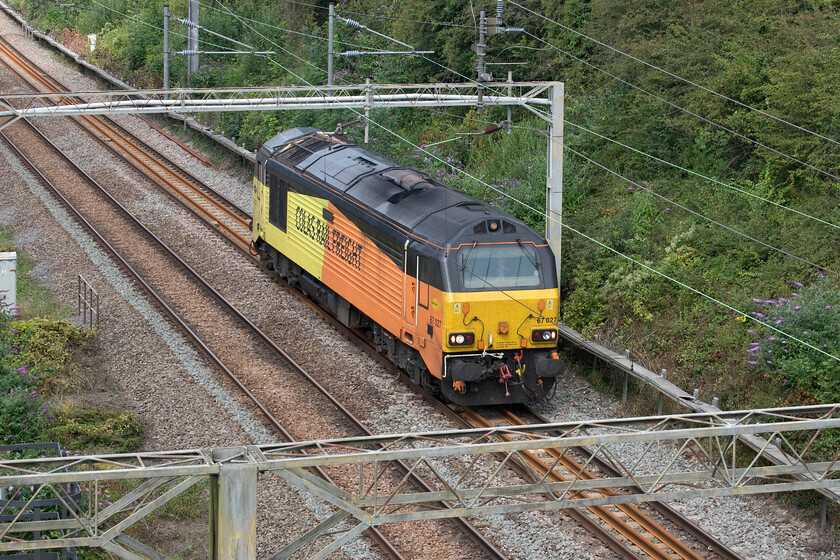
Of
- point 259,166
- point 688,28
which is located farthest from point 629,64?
point 259,166

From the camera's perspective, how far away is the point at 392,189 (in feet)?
62.3

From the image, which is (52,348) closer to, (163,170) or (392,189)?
(392,189)

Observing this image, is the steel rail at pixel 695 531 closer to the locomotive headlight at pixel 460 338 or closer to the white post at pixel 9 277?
the locomotive headlight at pixel 460 338

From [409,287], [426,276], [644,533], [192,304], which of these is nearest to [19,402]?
[409,287]

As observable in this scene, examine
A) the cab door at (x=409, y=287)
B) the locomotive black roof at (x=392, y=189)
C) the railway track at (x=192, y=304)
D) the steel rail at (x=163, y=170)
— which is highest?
the locomotive black roof at (x=392, y=189)

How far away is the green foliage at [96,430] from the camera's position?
15391 mm

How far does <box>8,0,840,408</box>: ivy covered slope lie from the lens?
1748cm

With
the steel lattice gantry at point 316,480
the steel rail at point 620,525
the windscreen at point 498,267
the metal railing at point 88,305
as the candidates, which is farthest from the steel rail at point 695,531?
the metal railing at point 88,305

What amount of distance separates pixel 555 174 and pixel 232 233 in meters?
10.4

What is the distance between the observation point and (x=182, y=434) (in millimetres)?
16391

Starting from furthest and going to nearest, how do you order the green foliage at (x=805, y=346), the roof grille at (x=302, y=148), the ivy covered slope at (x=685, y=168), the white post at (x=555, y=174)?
the roof grille at (x=302, y=148), the white post at (x=555, y=174), the ivy covered slope at (x=685, y=168), the green foliage at (x=805, y=346)

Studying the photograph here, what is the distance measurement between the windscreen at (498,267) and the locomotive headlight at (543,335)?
746 millimetres

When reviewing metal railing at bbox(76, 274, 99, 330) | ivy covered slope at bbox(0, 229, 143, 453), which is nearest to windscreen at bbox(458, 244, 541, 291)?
ivy covered slope at bbox(0, 229, 143, 453)

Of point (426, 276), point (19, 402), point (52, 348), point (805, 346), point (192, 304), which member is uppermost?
point (426, 276)
